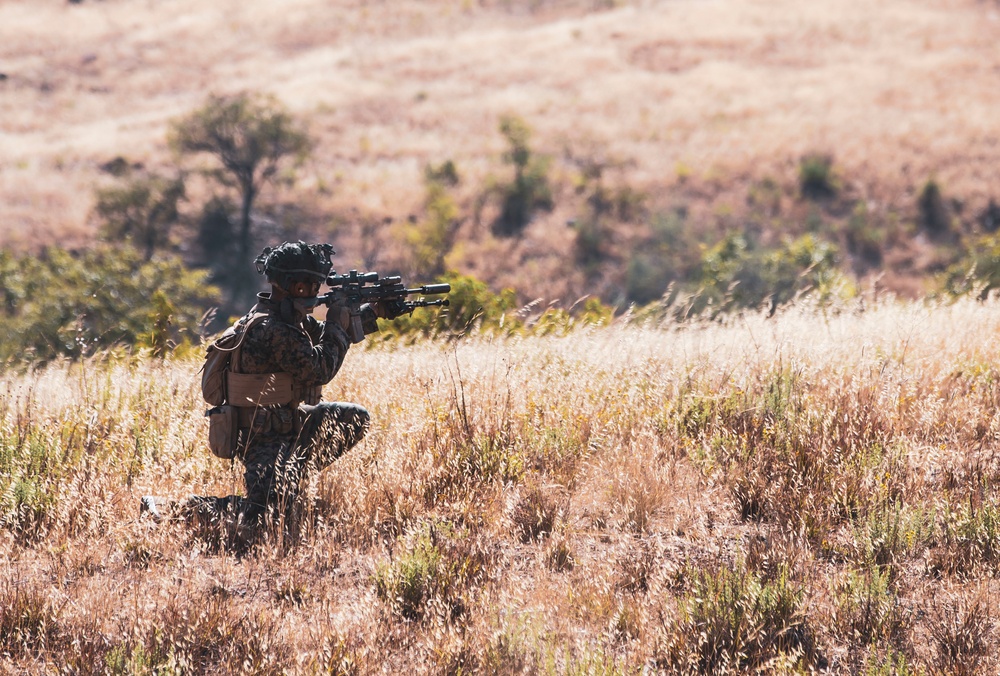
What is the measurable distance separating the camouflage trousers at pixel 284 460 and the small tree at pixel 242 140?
4418 cm

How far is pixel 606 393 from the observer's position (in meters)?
5.51

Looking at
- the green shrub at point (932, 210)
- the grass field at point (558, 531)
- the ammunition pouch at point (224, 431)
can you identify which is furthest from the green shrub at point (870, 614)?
the green shrub at point (932, 210)

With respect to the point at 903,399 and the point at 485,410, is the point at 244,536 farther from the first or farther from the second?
the point at 903,399

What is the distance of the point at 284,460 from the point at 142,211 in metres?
43.4

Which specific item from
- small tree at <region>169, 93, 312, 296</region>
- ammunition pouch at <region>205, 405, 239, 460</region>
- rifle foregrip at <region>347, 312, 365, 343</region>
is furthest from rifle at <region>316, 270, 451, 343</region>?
small tree at <region>169, 93, 312, 296</region>

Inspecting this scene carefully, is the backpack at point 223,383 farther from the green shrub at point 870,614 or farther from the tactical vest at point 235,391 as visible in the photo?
the green shrub at point 870,614

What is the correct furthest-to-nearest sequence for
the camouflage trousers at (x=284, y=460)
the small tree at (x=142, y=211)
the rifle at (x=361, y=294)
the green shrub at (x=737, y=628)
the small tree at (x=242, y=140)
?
the small tree at (x=242, y=140)
the small tree at (x=142, y=211)
the rifle at (x=361, y=294)
the camouflage trousers at (x=284, y=460)
the green shrub at (x=737, y=628)

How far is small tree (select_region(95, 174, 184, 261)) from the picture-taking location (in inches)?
1658

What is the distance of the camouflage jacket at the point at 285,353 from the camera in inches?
171

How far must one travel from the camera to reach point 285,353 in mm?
4332

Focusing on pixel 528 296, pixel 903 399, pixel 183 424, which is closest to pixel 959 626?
pixel 903 399

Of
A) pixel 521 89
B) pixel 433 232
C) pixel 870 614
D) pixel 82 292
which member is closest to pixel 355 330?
pixel 870 614

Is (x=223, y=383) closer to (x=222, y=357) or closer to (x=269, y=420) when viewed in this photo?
(x=222, y=357)

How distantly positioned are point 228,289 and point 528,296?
15.4 m
